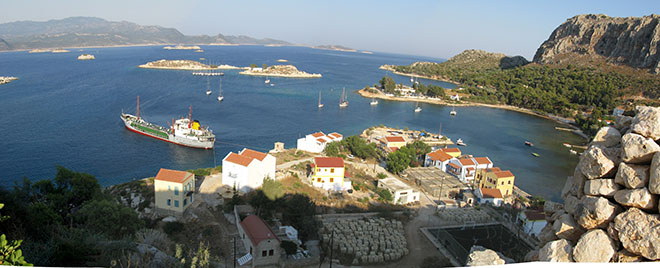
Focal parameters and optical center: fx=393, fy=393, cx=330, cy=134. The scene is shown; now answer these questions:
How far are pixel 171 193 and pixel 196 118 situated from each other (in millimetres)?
18827

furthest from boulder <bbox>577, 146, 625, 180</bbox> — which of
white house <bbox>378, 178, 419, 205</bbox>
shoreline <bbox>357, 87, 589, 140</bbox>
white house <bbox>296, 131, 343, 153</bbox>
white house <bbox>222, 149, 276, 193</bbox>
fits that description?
shoreline <bbox>357, 87, 589, 140</bbox>

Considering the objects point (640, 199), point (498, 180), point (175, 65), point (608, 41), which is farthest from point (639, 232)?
point (175, 65)

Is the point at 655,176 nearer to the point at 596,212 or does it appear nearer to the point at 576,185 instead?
the point at 596,212

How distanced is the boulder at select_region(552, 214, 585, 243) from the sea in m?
17.0

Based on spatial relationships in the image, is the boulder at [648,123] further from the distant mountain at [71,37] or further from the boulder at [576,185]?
the distant mountain at [71,37]

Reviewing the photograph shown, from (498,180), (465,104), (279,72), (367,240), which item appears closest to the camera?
(367,240)

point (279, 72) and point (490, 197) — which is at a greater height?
point (279, 72)

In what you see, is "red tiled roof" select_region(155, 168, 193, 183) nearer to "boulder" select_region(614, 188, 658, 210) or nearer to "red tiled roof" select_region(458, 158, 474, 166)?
"boulder" select_region(614, 188, 658, 210)

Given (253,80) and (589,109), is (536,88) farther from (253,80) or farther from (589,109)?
(253,80)

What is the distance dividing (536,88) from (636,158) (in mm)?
48452

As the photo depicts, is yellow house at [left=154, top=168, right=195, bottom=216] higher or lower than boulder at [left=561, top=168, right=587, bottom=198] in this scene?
lower

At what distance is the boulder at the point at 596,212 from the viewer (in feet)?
6.72

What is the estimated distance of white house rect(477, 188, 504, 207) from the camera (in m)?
15.0

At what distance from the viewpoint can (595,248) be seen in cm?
199
